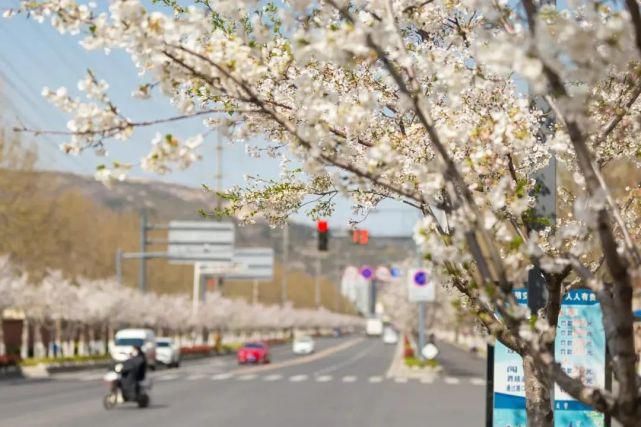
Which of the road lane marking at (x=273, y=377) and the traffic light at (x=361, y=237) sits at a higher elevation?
the traffic light at (x=361, y=237)

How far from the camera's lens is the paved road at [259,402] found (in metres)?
27.2

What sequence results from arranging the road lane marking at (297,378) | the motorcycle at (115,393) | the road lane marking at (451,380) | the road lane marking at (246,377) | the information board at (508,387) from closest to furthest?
the information board at (508,387) < the motorcycle at (115,393) < the road lane marking at (451,380) < the road lane marking at (297,378) < the road lane marking at (246,377)

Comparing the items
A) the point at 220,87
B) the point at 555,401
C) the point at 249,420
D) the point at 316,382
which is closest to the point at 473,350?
the point at 316,382

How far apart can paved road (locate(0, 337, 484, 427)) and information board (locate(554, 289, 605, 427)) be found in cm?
1448

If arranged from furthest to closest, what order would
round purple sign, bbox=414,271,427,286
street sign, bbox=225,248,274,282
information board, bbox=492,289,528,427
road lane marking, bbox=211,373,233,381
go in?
street sign, bbox=225,248,274,282
round purple sign, bbox=414,271,427,286
road lane marking, bbox=211,373,233,381
information board, bbox=492,289,528,427

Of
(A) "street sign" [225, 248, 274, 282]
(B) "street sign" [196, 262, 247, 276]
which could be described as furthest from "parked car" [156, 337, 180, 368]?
(A) "street sign" [225, 248, 274, 282]

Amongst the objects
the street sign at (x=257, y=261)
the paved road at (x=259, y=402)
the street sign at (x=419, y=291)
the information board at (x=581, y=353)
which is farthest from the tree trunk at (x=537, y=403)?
the street sign at (x=257, y=261)

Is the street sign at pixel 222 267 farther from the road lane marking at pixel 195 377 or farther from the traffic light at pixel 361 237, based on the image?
the traffic light at pixel 361 237

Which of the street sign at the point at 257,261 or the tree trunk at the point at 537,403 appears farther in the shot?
the street sign at the point at 257,261

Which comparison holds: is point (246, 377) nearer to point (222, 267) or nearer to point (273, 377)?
point (273, 377)

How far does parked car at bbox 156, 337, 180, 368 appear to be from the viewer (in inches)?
2657

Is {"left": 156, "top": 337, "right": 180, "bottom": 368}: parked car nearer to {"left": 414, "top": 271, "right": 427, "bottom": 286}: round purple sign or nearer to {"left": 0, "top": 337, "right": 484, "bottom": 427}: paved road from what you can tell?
{"left": 0, "top": 337, "right": 484, "bottom": 427}: paved road

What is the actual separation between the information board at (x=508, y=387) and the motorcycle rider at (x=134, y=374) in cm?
1957

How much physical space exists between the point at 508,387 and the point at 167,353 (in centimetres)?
5673
